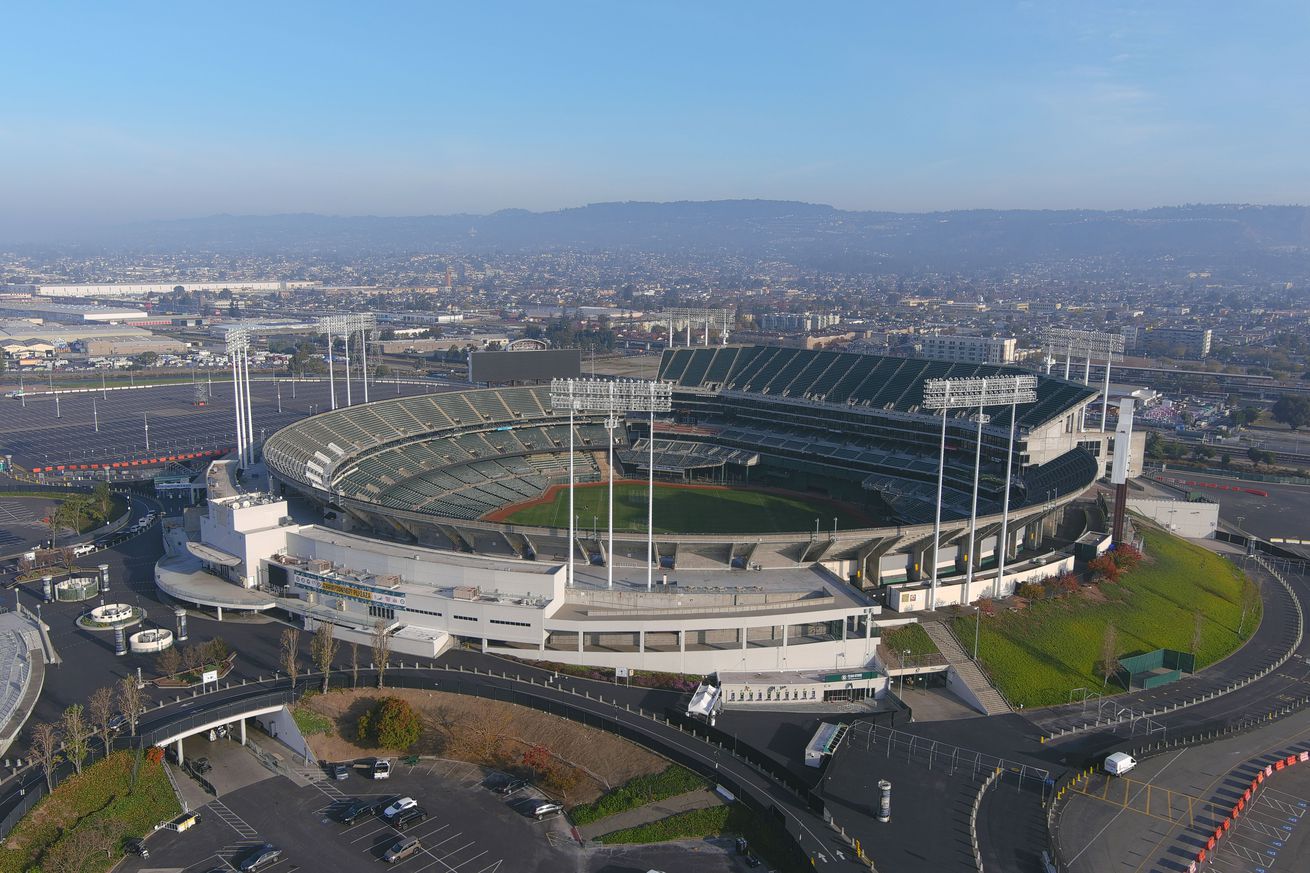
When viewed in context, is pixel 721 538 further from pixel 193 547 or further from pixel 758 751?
pixel 193 547

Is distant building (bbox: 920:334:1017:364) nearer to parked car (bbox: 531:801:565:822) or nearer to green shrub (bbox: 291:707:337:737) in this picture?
parked car (bbox: 531:801:565:822)

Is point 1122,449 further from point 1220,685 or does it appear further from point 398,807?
point 398,807

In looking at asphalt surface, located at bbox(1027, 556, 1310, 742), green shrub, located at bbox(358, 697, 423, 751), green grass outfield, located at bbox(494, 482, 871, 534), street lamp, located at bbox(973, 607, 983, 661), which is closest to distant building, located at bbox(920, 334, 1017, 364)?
green grass outfield, located at bbox(494, 482, 871, 534)

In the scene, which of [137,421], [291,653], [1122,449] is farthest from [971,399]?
[137,421]

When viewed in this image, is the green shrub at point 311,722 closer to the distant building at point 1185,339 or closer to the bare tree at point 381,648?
the bare tree at point 381,648

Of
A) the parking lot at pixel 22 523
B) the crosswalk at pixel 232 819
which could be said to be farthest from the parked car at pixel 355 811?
the parking lot at pixel 22 523

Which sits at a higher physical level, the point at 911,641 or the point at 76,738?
the point at 76,738

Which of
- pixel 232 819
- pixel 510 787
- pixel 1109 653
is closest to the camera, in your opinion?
pixel 232 819

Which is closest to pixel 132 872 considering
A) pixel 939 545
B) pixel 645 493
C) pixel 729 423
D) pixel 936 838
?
pixel 936 838
